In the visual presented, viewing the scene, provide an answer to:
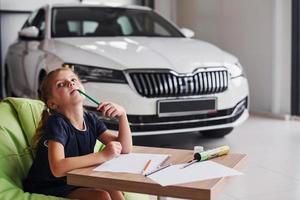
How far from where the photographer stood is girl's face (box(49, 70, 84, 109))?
5.54 ft

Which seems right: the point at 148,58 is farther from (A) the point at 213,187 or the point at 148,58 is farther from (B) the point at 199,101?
(A) the point at 213,187

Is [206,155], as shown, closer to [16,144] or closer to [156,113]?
[16,144]

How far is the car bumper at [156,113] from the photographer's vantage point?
3400 millimetres

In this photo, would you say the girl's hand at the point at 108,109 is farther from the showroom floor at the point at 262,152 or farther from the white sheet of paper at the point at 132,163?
the showroom floor at the point at 262,152

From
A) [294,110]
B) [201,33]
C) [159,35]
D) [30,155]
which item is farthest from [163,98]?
[201,33]

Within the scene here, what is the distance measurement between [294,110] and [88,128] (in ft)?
13.7

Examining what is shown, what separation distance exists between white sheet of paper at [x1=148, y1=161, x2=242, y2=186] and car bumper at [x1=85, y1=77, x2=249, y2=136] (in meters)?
1.82

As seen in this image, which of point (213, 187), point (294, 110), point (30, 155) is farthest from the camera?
point (294, 110)

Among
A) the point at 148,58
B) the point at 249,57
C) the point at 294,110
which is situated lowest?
the point at 294,110

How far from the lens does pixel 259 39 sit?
19.5ft

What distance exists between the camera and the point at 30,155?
6.35 ft

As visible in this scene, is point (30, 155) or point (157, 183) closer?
point (157, 183)

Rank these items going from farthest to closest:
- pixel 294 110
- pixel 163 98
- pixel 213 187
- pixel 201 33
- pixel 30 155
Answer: pixel 201 33, pixel 294 110, pixel 163 98, pixel 30 155, pixel 213 187

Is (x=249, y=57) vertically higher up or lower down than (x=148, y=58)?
lower down
